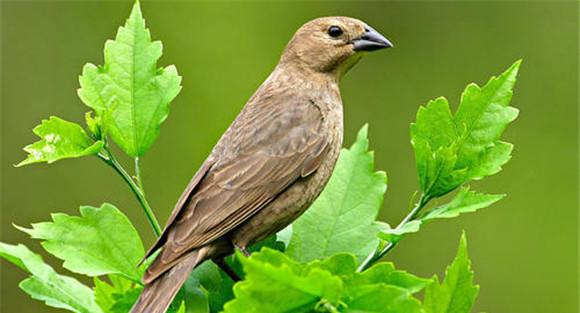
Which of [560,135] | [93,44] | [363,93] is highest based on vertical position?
[93,44]

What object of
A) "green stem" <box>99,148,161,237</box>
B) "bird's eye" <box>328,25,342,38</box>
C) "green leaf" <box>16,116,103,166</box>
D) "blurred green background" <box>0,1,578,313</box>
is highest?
"bird's eye" <box>328,25,342,38</box>

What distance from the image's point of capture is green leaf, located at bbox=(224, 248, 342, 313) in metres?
2.32

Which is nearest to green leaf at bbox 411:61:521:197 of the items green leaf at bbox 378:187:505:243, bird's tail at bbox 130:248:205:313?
green leaf at bbox 378:187:505:243

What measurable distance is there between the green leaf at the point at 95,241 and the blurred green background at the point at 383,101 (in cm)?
438

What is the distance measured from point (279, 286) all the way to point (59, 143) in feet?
3.22

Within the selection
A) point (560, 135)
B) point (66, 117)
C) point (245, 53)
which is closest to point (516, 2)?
point (560, 135)

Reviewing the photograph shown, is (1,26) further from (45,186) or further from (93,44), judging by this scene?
(45,186)

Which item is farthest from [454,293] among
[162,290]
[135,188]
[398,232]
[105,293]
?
[105,293]

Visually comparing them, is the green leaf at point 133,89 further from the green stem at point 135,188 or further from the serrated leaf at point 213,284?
the serrated leaf at point 213,284

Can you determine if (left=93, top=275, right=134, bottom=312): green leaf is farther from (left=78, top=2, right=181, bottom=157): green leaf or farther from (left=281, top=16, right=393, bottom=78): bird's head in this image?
(left=281, top=16, right=393, bottom=78): bird's head

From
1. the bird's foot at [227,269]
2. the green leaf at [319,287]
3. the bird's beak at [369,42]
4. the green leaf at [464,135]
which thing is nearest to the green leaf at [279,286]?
the green leaf at [319,287]

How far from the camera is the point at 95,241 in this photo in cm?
300

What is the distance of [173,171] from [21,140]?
4.34ft

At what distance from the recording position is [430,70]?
26.2ft
